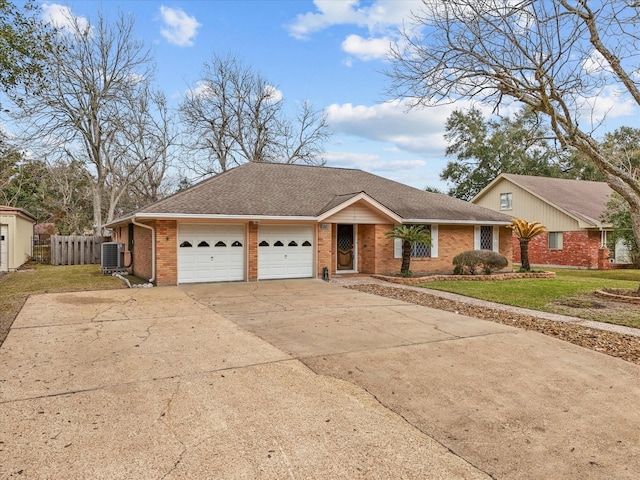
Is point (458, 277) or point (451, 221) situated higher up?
point (451, 221)

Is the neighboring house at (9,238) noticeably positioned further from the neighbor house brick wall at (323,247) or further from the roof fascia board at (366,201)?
the roof fascia board at (366,201)

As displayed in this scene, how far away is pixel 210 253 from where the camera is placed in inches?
534

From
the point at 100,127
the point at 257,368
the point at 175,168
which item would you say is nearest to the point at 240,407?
the point at 257,368

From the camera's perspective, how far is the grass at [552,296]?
8836 millimetres

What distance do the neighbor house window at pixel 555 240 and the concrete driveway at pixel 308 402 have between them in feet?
62.0

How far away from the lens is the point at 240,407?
12.8 feet

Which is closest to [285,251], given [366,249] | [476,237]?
[366,249]

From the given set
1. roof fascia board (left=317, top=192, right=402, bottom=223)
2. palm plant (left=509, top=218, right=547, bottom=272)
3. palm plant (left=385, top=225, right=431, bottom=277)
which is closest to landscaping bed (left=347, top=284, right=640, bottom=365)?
palm plant (left=385, top=225, right=431, bottom=277)

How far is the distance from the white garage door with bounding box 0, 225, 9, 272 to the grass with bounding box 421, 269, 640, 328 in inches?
696

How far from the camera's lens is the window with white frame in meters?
26.6

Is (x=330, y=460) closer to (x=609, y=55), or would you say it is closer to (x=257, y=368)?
(x=257, y=368)

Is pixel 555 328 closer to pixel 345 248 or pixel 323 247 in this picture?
pixel 323 247

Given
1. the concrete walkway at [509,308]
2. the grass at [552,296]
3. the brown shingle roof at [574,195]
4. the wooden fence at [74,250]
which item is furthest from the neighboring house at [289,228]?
the brown shingle roof at [574,195]

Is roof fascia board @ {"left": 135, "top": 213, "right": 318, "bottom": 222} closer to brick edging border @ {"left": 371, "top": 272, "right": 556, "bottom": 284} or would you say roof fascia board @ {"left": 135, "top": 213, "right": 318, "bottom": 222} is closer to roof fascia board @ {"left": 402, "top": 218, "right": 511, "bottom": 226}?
brick edging border @ {"left": 371, "top": 272, "right": 556, "bottom": 284}
